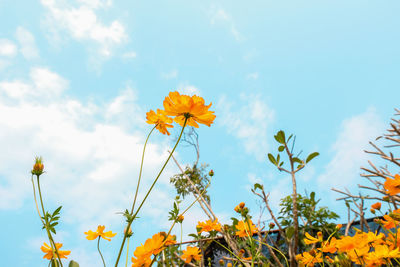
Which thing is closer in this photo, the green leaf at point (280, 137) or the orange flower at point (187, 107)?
the orange flower at point (187, 107)

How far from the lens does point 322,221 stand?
2.83 metres

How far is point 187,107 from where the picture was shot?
0.94 metres

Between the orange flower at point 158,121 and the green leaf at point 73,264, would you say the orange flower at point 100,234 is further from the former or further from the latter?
the orange flower at point 158,121

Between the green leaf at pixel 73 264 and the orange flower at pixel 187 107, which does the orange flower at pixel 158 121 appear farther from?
the green leaf at pixel 73 264

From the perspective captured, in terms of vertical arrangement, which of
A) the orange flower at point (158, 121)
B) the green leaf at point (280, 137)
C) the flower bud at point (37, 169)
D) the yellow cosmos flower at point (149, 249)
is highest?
the orange flower at point (158, 121)

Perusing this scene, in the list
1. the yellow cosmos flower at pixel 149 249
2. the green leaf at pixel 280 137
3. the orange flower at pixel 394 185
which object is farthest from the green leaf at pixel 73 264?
the orange flower at pixel 394 185

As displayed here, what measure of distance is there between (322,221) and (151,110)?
2409mm

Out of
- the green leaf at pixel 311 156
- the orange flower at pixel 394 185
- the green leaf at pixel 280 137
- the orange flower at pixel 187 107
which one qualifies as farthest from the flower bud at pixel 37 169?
the orange flower at pixel 394 185

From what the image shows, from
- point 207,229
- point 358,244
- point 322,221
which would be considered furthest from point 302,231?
point 358,244

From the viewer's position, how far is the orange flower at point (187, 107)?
935mm

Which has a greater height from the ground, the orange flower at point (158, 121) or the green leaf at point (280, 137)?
the orange flower at point (158, 121)

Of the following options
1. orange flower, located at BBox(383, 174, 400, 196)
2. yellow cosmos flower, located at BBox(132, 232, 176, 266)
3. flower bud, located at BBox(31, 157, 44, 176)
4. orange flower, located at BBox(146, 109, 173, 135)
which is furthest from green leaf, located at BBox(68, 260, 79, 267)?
orange flower, located at BBox(383, 174, 400, 196)

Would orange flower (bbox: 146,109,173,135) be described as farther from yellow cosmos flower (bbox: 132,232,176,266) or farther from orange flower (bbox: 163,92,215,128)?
yellow cosmos flower (bbox: 132,232,176,266)

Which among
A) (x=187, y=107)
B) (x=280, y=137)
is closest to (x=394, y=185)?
(x=280, y=137)
